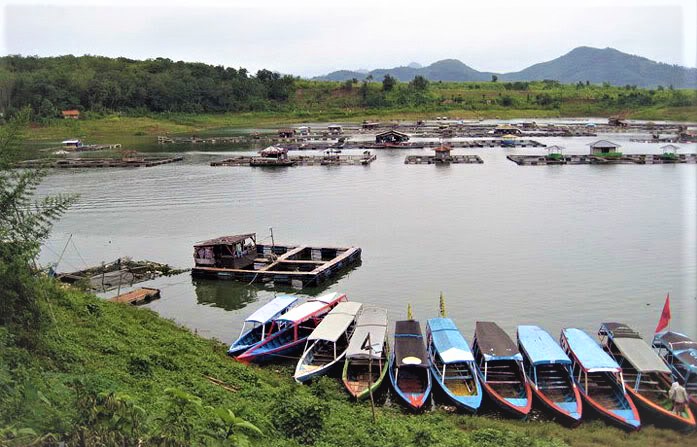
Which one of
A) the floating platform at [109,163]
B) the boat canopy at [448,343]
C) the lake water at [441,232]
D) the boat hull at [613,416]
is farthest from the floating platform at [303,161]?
the boat hull at [613,416]

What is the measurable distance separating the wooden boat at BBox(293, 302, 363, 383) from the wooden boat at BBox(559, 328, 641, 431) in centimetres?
475

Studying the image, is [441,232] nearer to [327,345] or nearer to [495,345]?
[327,345]

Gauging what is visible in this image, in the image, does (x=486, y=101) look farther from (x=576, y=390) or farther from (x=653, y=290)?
(x=576, y=390)

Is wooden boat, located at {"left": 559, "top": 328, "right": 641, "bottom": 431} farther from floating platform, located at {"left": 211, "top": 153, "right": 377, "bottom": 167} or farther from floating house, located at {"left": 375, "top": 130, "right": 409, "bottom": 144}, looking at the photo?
floating house, located at {"left": 375, "top": 130, "right": 409, "bottom": 144}

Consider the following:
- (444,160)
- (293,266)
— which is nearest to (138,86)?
(444,160)

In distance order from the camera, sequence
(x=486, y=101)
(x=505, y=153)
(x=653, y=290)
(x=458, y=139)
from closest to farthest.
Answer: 1. (x=653, y=290)
2. (x=505, y=153)
3. (x=458, y=139)
4. (x=486, y=101)

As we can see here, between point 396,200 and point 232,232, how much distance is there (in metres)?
10.7

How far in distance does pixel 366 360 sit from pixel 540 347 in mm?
3608

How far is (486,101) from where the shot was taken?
98.9m

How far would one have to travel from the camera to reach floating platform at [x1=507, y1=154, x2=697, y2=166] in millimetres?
44688

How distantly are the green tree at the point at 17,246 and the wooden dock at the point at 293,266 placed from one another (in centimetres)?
937

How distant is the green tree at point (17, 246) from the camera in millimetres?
9422

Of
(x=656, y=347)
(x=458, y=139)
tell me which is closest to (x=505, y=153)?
(x=458, y=139)

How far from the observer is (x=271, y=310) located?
48.1 ft
